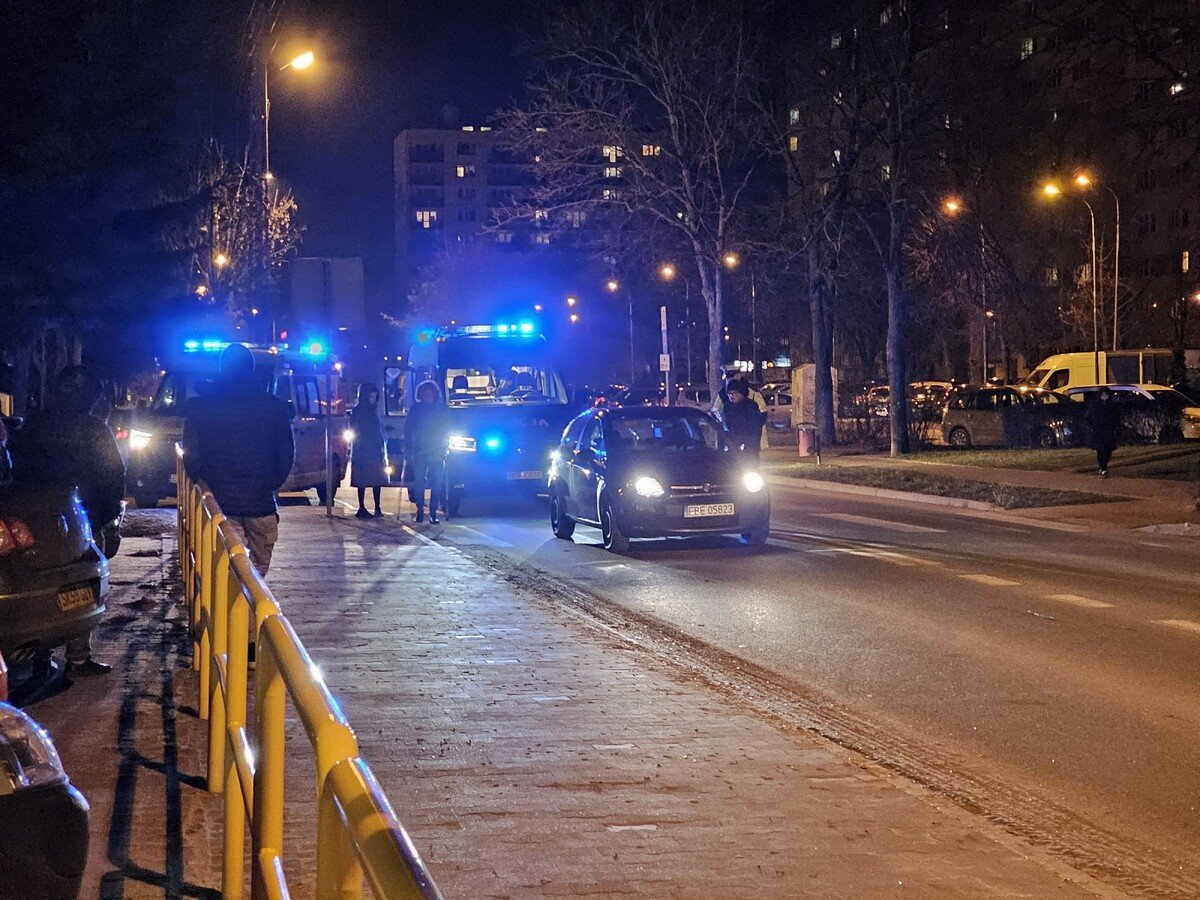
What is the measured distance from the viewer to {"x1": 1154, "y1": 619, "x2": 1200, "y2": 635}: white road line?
1167cm

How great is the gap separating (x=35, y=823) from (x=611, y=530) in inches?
550

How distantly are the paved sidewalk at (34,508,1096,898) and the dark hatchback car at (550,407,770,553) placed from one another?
638 cm

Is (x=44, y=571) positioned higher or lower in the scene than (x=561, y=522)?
higher

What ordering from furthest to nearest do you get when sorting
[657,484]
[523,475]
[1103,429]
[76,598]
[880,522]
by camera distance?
[1103,429], [523,475], [880,522], [657,484], [76,598]

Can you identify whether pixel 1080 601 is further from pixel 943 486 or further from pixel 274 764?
pixel 943 486

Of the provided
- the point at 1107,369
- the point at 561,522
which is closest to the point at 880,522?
the point at 561,522

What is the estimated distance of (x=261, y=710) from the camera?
12.1 feet

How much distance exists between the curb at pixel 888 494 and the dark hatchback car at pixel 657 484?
727 centimetres

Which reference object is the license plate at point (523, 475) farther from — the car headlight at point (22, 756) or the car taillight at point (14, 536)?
the car headlight at point (22, 756)

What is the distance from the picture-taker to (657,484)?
1745cm

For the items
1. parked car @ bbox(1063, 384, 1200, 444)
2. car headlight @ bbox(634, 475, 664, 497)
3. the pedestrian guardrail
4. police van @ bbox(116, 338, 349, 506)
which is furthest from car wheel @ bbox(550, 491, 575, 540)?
parked car @ bbox(1063, 384, 1200, 444)

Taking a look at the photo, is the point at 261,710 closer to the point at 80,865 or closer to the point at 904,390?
the point at 80,865

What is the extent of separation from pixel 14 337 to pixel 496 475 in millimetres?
18646

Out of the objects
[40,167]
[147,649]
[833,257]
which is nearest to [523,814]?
[147,649]
